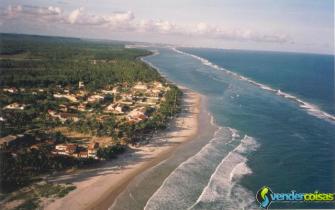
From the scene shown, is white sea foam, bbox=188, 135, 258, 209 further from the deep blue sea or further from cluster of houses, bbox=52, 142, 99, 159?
cluster of houses, bbox=52, 142, 99, 159

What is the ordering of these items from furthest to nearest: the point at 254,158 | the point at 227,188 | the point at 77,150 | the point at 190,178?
the point at 254,158 < the point at 77,150 < the point at 190,178 < the point at 227,188

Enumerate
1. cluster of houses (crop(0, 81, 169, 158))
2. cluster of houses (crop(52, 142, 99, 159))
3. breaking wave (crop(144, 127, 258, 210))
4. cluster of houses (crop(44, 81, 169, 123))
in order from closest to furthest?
breaking wave (crop(144, 127, 258, 210))
cluster of houses (crop(52, 142, 99, 159))
cluster of houses (crop(0, 81, 169, 158))
cluster of houses (crop(44, 81, 169, 123))

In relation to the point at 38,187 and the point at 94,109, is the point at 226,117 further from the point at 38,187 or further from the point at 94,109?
the point at 38,187

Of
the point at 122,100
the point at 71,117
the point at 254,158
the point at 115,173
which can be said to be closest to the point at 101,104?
the point at 122,100

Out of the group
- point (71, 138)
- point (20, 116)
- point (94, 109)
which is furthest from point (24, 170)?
point (94, 109)

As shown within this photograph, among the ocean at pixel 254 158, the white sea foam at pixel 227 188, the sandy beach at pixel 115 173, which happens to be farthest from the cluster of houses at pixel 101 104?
the white sea foam at pixel 227 188

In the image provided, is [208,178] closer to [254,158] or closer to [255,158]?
[254,158]

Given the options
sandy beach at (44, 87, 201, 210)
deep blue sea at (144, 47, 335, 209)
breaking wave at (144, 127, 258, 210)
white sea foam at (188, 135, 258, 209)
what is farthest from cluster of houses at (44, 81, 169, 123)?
white sea foam at (188, 135, 258, 209)
